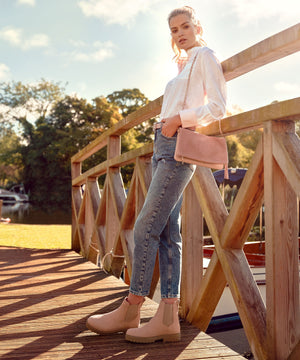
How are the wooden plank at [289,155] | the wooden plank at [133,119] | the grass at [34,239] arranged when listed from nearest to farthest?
the wooden plank at [289,155] < the wooden plank at [133,119] < the grass at [34,239]

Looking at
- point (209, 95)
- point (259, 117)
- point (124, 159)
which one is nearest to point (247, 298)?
point (259, 117)

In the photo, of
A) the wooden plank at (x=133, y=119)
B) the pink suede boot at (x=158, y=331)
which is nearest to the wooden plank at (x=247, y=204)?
the pink suede boot at (x=158, y=331)

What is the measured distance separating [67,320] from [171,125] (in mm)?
1381

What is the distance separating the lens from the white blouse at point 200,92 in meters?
1.98

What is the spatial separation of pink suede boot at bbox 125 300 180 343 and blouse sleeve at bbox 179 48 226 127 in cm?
97

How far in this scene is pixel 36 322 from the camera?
2615 millimetres

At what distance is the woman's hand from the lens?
80.6 inches

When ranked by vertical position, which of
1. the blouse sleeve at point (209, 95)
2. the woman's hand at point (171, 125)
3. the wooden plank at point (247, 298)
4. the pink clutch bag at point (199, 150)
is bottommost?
the wooden plank at point (247, 298)

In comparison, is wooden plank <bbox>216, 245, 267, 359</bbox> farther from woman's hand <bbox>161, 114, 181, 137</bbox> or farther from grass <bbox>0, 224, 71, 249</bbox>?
grass <bbox>0, 224, 71, 249</bbox>

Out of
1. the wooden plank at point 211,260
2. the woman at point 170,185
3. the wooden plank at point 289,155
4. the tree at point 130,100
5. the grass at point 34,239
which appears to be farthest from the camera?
the tree at point 130,100

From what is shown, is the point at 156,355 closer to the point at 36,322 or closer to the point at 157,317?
the point at 157,317

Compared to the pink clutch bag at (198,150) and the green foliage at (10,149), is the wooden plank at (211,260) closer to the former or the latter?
the pink clutch bag at (198,150)

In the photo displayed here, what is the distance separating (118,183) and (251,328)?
8.41ft

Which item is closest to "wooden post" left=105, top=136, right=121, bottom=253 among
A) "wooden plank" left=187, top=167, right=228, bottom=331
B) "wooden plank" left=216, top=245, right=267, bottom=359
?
"wooden plank" left=187, top=167, right=228, bottom=331
